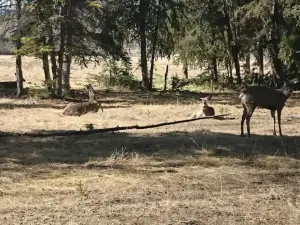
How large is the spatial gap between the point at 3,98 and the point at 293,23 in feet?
47.8

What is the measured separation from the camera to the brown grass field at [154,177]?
5934 millimetres

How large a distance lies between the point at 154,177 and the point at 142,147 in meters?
2.34

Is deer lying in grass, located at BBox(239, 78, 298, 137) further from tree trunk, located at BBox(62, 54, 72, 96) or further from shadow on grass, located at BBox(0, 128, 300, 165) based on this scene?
tree trunk, located at BBox(62, 54, 72, 96)

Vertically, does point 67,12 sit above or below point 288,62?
above

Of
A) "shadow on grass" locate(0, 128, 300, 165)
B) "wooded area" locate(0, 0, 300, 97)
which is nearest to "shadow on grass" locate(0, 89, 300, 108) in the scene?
Answer: "wooded area" locate(0, 0, 300, 97)

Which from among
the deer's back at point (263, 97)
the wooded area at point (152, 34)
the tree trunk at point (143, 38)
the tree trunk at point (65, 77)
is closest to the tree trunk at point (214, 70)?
the wooded area at point (152, 34)

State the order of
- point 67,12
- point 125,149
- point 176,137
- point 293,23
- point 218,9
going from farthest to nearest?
point 218,9 < point 293,23 < point 67,12 < point 176,137 < point 125,149

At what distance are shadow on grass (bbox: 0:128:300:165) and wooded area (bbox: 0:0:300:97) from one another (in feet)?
35.9

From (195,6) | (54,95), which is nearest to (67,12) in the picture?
(54,95)

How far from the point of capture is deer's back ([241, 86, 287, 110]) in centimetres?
1182

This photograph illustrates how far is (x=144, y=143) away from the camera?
10.6m

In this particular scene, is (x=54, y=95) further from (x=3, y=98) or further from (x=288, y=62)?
(x=288, y=62)

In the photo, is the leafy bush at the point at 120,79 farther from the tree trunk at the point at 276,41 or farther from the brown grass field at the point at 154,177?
the brown grass field at the point at 154,177

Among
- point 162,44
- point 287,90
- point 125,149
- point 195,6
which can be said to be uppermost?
point 195,6
